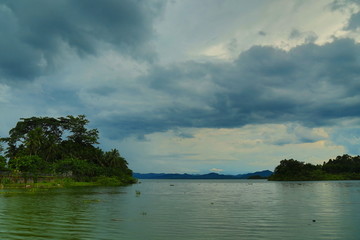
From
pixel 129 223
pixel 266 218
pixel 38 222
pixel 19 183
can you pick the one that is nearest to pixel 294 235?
pixel 266 218

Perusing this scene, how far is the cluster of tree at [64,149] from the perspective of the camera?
102 meters

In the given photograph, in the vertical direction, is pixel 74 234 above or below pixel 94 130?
below

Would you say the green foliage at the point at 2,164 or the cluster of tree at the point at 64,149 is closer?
the green foliage at the point at 2,164

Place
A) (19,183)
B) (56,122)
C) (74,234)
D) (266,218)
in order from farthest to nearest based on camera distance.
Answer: (56,122) < (19,183) < (266,218) < (74,234)

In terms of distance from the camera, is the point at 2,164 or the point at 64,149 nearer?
the point at 2,164

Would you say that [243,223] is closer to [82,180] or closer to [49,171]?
[49,171]

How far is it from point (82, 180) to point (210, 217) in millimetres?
84838

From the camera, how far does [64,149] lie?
4909 inches

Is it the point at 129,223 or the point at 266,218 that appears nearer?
the point at 129,223

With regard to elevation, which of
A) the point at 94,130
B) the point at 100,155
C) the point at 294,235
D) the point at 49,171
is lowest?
the point at 294,235

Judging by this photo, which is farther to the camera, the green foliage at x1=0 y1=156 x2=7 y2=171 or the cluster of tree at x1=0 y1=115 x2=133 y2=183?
the cluster of tree at x1=0 y1=115 x2=133 y2=183

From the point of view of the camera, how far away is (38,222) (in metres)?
23.3

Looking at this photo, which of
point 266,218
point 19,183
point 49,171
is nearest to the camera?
point 266,218

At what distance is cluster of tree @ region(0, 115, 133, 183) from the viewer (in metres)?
102
